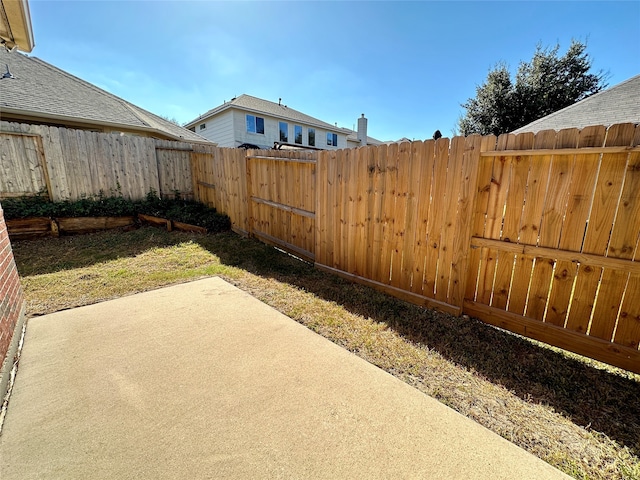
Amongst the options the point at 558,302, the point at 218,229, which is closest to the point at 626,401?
the point at 558,302

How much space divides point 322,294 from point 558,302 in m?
2.46

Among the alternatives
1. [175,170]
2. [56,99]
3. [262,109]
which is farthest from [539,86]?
[56,99]

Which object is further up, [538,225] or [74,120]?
[74,120]

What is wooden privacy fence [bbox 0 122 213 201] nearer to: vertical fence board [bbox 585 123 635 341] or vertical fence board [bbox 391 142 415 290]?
vertical fence board [bbox 391 142 415 290]

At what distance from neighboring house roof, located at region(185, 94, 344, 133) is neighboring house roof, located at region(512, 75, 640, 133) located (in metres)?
13.6

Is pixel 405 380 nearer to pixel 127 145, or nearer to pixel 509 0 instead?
pixel 127 145

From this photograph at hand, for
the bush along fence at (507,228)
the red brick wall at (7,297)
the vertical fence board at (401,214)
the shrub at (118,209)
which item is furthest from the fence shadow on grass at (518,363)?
the shrub at (118,209)

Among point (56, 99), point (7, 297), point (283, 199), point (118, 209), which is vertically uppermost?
point (56, 99)

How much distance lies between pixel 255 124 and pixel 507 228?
16.4 meters

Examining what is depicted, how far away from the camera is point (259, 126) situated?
16.7 metres

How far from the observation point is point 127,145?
7.34 meters

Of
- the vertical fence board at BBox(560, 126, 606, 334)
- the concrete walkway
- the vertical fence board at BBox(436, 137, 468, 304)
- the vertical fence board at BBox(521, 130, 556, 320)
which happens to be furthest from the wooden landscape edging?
the vertical fence board at BBox(560, 126, 606, 334)

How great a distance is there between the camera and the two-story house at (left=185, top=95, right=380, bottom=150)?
51.0ft

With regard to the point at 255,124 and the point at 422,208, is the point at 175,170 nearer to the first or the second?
the point at 422,208
